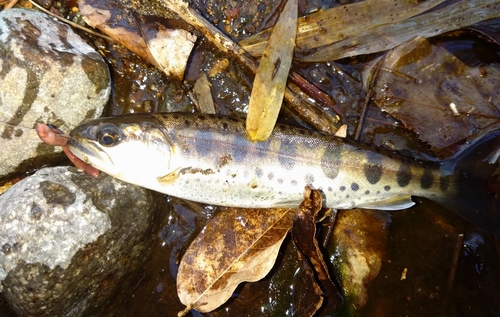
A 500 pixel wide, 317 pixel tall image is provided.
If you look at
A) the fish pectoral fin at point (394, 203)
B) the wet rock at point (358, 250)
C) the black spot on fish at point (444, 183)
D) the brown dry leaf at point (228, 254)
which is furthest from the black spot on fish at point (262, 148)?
the black spot on fish at point (444, 183)

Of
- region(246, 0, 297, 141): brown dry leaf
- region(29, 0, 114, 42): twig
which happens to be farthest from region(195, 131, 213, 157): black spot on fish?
region(29, 0, 114, 42): twig

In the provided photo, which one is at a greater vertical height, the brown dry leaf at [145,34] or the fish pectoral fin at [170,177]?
the brown dry leaf at [145,34]

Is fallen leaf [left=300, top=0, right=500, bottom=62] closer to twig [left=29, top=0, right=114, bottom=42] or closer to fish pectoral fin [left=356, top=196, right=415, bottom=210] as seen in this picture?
fish pectoral fin [left=356, top=196, right=415, bottom=210]

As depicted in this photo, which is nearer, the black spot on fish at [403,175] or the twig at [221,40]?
the black spot on fish at [403,175]

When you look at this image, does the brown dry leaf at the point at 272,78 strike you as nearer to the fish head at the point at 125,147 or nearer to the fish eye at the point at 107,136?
the fish head at the point at 125,147

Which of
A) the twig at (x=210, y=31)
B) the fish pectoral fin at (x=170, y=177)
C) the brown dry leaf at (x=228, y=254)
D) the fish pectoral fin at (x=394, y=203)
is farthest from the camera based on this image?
the twig at (x=210, y=31)

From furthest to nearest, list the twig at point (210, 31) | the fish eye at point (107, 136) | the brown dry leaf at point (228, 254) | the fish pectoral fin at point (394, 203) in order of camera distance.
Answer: the twig at point (210, 31) < the fish pectoral fin at point (394, 203) < the brown dry leaf at point (228, 254) < the fish eye at point (107, 136)

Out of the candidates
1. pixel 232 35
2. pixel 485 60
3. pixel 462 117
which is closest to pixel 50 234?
pixel 232 35
